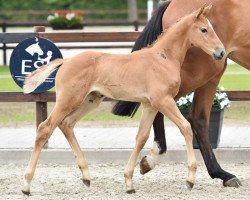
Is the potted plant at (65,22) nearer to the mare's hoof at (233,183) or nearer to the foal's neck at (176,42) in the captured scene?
the mare's hoof at (233,183)

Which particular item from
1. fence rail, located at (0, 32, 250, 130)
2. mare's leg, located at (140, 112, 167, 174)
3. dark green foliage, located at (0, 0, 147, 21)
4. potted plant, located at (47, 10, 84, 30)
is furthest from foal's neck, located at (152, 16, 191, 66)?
dark green foliage, located at (0, 0, 147, 21)

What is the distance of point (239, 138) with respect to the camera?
11.3 m

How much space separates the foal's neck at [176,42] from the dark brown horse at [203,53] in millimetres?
392

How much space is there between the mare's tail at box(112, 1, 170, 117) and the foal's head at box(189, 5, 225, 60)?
0.82 metres

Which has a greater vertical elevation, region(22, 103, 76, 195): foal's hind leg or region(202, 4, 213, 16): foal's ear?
region(202, 4, 213, 16): foal's ear

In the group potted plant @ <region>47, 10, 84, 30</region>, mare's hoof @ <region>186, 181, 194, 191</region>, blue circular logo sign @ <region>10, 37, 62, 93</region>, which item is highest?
blue circular logo sign @ <region>10, 37, 62, 93</region>

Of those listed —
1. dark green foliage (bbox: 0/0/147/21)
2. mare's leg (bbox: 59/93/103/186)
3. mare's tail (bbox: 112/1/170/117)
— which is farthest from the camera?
dark green foliage (bbox: 0/0/147/21)

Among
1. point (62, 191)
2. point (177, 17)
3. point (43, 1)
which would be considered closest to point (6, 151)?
point (62, 191)

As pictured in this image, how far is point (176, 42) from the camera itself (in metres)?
8.16

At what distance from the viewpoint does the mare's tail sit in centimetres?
887

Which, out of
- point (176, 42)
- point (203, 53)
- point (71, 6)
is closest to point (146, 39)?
point (203, 53)

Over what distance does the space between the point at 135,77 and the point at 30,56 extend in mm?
2694

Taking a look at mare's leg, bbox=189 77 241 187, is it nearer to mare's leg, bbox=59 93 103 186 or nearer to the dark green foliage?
mare's leg, bbox=59 93 103 186

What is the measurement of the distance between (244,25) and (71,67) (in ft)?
5.83
